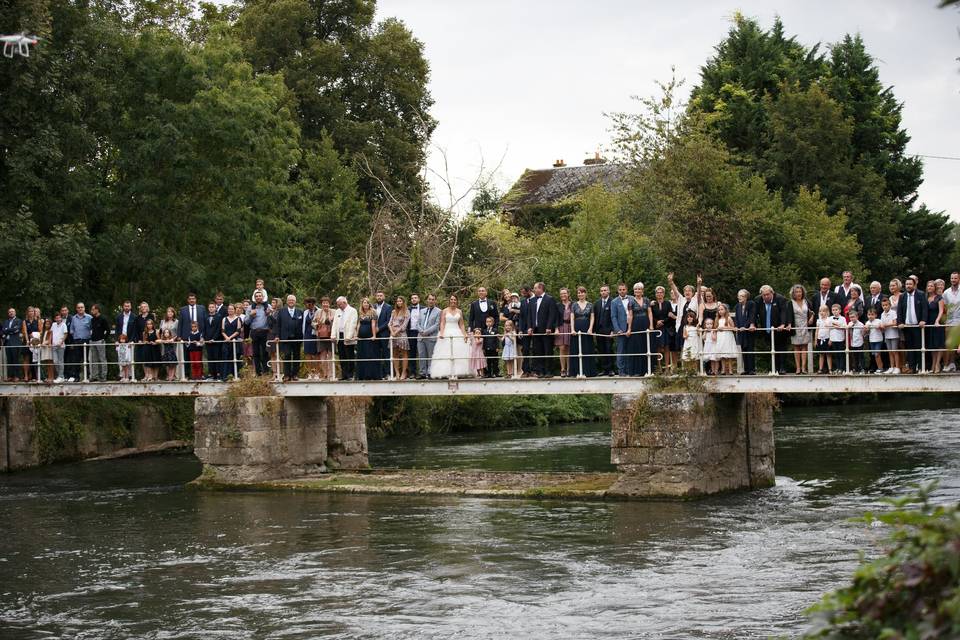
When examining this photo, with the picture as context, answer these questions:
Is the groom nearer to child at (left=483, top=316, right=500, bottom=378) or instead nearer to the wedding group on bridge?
the wedding group on bridge

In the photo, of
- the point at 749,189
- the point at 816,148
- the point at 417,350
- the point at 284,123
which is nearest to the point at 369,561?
the point at 417,350

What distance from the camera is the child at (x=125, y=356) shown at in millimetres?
25214

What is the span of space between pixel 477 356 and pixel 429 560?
6.95 metres

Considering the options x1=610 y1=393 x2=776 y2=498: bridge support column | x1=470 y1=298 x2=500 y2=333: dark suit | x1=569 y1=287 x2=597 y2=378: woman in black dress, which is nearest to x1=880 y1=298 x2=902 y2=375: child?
x1=610 y1=393 x2=776 y2=498: bridge support column

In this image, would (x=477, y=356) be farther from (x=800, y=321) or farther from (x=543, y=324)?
(x=800, y=321)

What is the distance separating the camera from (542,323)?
2134cm

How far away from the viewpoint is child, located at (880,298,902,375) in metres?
18.6

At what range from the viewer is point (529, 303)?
70.8ft

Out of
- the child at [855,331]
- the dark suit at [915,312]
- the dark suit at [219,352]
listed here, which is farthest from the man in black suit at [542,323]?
the dark suit at [219,352]

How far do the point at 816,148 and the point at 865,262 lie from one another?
16.9 feet

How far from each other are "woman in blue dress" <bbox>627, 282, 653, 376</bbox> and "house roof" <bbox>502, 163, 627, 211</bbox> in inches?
1548

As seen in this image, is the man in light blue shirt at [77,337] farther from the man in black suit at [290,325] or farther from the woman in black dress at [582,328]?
the woman in black dress at [582,328]

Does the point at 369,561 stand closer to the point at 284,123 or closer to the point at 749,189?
the point at 284,123

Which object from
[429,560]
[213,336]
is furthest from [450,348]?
[429,560]
